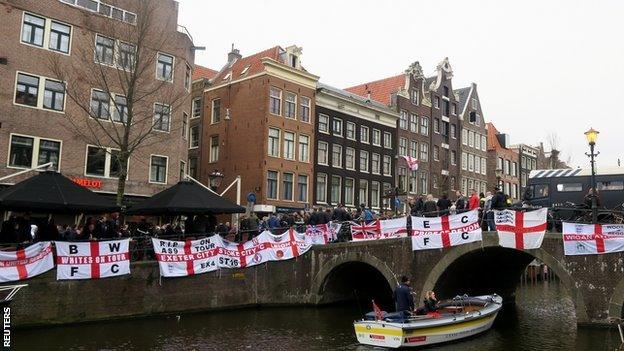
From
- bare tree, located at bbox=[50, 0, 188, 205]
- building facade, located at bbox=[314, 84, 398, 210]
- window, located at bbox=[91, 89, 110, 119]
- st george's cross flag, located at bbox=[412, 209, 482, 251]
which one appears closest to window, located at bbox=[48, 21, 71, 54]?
bare tree, located at bbox=[50, 0, 188, 205]

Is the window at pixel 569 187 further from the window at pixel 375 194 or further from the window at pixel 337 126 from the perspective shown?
the window at pixel 375 194

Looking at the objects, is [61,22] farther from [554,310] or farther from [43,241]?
[554,310]

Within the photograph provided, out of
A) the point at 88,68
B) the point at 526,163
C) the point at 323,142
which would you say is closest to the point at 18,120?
the point at 88,68

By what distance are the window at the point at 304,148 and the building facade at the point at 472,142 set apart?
2236 centimetres

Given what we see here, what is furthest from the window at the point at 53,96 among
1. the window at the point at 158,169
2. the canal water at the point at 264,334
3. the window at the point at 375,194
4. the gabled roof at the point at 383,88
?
the gabled roof at the point at 383,88

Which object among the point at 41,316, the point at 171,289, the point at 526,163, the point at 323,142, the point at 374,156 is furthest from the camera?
the point at 526,163

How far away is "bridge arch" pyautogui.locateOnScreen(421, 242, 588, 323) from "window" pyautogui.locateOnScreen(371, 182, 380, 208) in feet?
64.2

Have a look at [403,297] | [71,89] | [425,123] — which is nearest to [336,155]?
[425,123]

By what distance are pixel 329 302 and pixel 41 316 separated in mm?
12854

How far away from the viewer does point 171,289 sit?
21.8m

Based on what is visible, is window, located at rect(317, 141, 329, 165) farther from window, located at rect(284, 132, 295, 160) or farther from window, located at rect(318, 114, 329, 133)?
window, located at rect(284, 132, 295, 160)

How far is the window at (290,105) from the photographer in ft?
134

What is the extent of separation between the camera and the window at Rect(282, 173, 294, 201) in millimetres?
39938

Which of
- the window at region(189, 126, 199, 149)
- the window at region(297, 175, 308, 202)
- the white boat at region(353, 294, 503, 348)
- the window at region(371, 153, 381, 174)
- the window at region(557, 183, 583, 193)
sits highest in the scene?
the window at region(189, 126, 199, 149)
